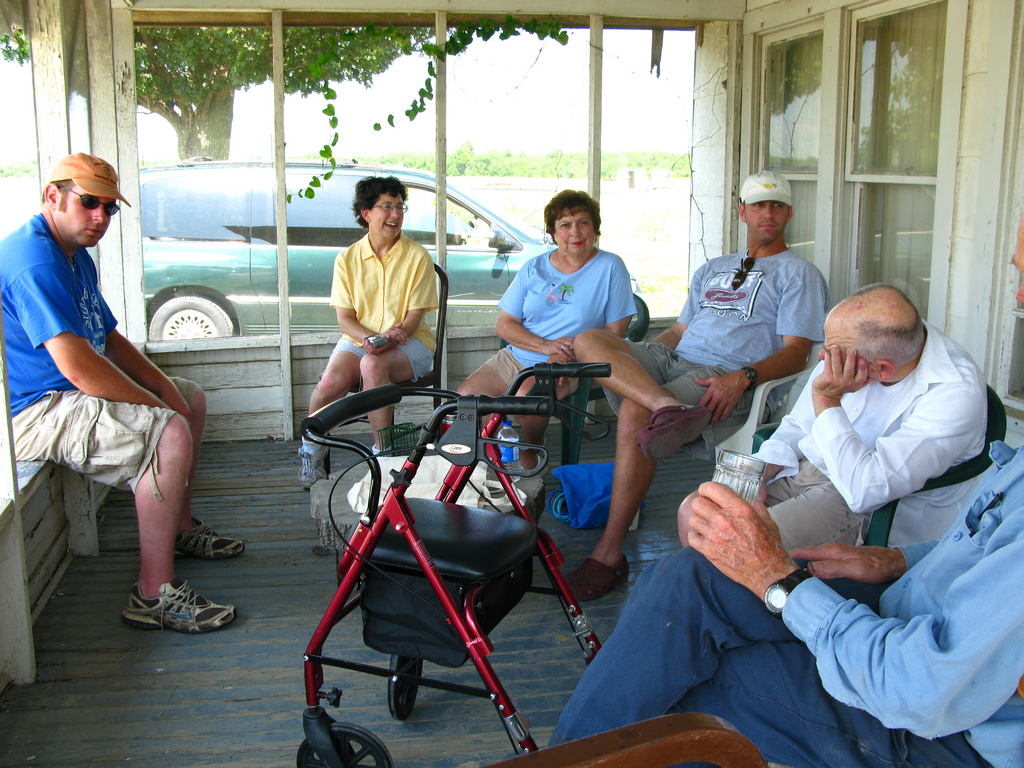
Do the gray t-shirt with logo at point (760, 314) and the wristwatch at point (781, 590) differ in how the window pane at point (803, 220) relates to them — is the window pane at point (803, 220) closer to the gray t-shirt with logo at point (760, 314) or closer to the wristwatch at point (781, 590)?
the gray t-shirt with logo at point (760, 314)

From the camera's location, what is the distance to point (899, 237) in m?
3.49

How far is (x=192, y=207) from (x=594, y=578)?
9.61ft

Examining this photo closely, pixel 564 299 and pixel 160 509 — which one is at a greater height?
pixel 564 299

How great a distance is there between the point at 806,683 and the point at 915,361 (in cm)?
106

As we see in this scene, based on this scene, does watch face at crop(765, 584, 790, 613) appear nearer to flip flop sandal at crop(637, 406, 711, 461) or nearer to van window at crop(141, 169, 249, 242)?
flip flop sandal at crop(637, 406, 711, 461)

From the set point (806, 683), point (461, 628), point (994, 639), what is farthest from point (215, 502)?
point (994, 639)

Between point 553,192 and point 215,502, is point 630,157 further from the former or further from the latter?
point 215,502

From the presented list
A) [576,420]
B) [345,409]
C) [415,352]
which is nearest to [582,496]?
[576,420]

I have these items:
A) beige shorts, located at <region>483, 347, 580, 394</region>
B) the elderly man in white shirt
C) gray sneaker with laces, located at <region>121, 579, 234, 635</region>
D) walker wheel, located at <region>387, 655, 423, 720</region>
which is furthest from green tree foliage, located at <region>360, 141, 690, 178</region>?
walker wheel, located at <region>387, 655, 423, 720</region>

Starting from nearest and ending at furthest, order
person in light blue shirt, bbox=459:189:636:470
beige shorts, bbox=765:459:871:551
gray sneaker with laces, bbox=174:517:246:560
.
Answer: beige shorts, bbox=765:459:871:551, gray sneaker with laces, bbox=174:517:246:560, person in light blue shirt, bbox=459:189:636:470

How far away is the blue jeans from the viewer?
4.31ft

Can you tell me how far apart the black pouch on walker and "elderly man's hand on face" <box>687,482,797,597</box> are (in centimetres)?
57

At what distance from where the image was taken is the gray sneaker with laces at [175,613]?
8.52ft

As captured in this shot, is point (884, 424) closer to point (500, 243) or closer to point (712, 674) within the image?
point (712, 674)
